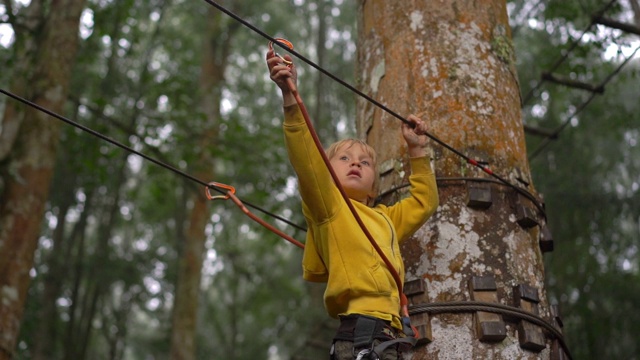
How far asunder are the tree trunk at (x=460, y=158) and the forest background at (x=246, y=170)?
155 inches

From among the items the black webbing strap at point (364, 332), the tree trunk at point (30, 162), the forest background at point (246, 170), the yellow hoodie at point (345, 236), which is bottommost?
the black webbing strap at point (364, 332)

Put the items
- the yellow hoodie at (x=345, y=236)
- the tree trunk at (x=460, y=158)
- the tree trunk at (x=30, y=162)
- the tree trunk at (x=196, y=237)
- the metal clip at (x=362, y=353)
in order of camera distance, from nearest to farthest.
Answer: the metal clip at (x=362, y=353) < the yellow hoodie at (x=345, y=236) < the tree trunk at (x=460, y=158) < the tree trunk at (x=30, y=162) < the tree trunk at (x=196, y=237)

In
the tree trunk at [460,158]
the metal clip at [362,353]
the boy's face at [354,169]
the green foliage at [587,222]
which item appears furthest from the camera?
the green foliage at [587,222]

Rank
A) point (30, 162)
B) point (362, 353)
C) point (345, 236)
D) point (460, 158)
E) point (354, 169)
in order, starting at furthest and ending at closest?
point (30, 162) < point (460, 158) < point (354, 169) < point (345, 236) < point (362, 353)

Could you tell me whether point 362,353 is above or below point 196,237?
below

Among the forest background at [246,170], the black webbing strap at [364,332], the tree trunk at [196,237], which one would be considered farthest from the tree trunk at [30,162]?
the black webbing strap at [364,332]

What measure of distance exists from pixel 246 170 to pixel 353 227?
26.3 feet

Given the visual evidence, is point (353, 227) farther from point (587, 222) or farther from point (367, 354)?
point (587, 222)

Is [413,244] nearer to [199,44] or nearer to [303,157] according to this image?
[303,157]

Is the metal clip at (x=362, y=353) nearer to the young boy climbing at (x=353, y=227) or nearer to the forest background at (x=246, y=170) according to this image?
the young boy climbing at (x=353, y=227)

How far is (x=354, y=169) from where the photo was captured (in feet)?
8.66

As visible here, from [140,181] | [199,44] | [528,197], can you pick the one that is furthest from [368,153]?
[199,44]

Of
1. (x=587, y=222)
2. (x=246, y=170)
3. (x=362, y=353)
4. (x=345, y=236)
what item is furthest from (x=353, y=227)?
(x=587, y=222)

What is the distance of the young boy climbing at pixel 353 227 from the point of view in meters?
2.30
